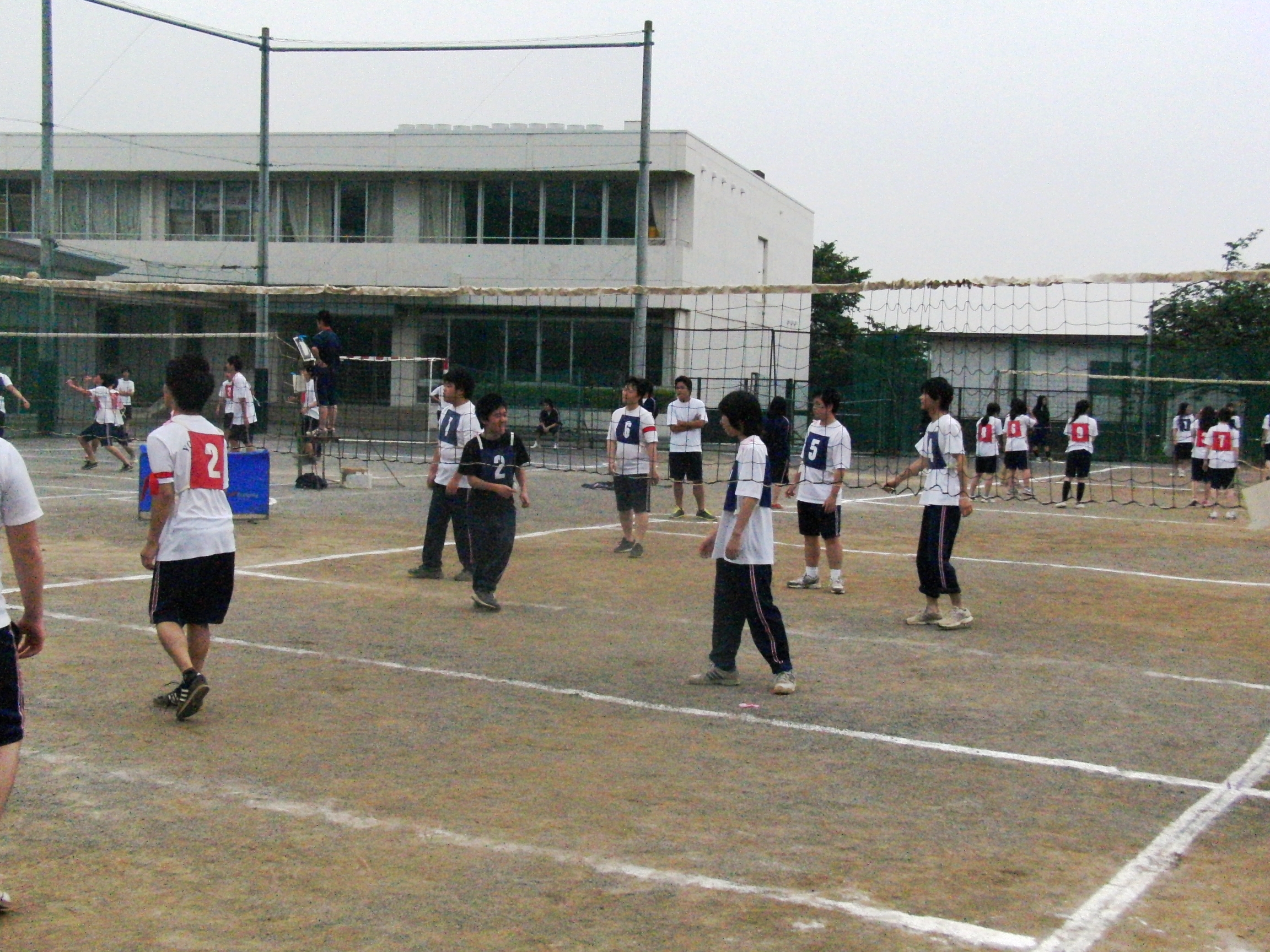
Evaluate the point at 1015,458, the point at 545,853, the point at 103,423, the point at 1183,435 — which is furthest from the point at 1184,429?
the point at 545,853

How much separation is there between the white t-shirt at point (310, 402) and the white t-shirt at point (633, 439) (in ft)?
20.2

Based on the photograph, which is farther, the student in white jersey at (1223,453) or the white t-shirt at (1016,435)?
the white t-shirt at (1016,435)

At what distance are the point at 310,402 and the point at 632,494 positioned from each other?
22.8ft

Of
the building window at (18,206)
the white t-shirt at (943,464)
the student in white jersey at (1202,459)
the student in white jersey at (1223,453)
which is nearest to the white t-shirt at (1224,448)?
the student in white jersey at (1223,453)

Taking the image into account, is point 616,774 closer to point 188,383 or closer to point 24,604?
point 24,604

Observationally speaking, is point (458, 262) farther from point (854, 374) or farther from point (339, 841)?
point (339, 841)

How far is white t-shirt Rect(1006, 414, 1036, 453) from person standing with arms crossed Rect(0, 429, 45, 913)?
19983 millimetres

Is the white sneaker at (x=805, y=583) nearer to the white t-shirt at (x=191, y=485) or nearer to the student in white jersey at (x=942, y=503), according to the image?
the student in white jersey at (x=942, y=503)

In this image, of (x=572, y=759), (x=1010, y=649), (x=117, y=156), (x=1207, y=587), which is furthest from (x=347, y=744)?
(x=117, y=156)

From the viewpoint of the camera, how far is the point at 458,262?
4066 cm

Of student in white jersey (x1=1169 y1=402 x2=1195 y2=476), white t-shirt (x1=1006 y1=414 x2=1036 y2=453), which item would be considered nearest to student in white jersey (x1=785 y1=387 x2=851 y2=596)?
white t-shirt (x1=1006 y1=414 x2=1036 y2=453)

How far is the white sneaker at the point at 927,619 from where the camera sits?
1016 cm

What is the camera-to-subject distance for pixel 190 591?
6.72 meters

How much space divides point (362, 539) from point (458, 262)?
90.6 ft
